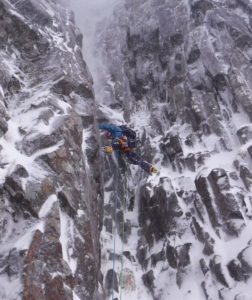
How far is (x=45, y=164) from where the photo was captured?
15.1m

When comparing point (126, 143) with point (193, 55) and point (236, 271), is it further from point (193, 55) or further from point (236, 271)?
point (236, 271)

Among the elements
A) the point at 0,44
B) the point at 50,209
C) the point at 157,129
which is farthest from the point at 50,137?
the point at 157,129

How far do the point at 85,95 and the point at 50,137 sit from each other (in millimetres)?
5166

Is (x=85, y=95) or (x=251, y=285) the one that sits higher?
(x=85, y=95)

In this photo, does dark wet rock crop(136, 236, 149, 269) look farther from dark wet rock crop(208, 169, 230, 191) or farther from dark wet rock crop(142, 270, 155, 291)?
dark wet rock crop(208, 169, 230, 191)

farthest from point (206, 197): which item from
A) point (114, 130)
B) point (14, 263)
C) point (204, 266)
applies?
point (14, 263)

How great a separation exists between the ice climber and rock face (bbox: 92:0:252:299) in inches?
30.3

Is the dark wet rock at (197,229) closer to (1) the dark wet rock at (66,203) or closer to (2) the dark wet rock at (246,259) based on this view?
(2) the dark wet rock at (246,259)

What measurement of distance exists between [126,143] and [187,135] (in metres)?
3.11

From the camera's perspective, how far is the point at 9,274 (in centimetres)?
1168

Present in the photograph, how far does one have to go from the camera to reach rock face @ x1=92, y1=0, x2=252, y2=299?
55.2ft

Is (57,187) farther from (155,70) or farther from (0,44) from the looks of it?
(155,70)

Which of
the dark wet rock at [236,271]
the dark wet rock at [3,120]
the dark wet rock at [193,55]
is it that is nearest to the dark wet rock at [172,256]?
the dark wet rock at [236,271]

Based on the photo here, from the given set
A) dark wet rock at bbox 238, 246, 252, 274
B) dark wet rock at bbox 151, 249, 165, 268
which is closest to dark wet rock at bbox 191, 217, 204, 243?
dark wet rock at bbox 151, 249, 165, 268
